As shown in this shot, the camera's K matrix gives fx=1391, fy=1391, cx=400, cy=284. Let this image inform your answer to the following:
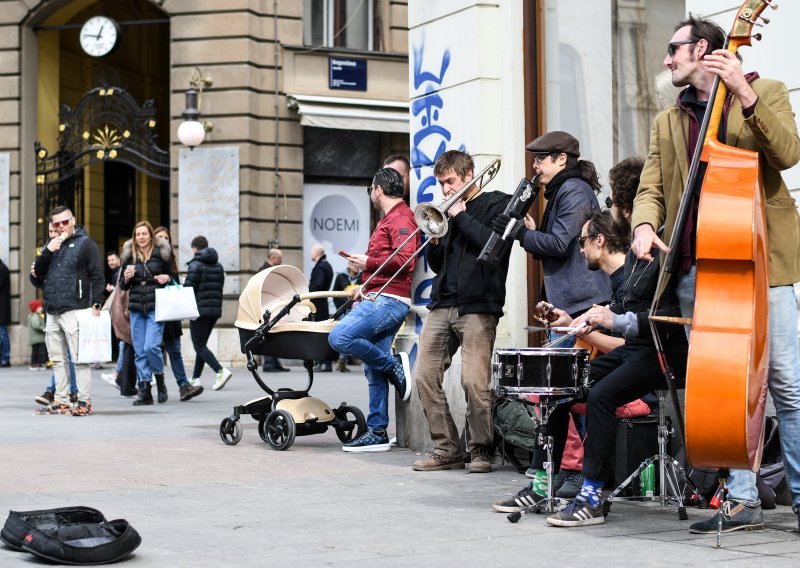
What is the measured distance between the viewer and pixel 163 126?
27.0 meters

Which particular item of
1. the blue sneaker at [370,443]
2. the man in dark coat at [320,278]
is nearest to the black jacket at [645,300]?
the blue sneaker at [370,443]

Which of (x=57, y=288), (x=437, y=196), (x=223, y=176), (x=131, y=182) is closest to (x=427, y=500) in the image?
(x=437, y=196)

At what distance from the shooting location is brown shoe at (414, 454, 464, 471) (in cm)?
827

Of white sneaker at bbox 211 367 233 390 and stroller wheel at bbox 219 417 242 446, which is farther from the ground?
white sneaker at bbox 211 367 233 390

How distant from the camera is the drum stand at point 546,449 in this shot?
637cm

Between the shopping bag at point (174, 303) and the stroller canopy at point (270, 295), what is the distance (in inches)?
145

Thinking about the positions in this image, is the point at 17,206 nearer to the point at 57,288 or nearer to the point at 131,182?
the point at 131,182

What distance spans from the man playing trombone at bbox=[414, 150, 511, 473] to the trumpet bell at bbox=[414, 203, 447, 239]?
8 centimetres

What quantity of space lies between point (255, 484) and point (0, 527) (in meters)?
1.82

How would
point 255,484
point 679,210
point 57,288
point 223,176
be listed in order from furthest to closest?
point 223,176 → point 57,288 → point 255,484 → point 679,210

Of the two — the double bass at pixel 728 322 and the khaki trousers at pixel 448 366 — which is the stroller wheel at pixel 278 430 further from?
the double bass at pixel 728 322

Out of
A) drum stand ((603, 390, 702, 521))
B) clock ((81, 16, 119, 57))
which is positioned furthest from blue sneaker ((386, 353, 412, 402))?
clock ((81, 16, 119, 57))

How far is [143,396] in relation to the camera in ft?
45.4

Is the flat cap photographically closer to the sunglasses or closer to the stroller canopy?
the sunglasses
